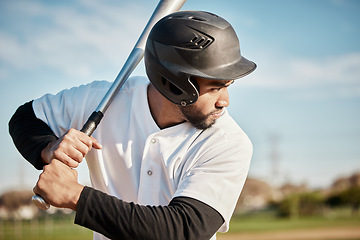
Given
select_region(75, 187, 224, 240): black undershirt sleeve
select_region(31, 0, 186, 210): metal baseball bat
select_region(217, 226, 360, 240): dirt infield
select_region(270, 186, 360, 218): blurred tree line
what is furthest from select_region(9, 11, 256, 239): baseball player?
select_region(270, 186, 360, 218): blurred tree line

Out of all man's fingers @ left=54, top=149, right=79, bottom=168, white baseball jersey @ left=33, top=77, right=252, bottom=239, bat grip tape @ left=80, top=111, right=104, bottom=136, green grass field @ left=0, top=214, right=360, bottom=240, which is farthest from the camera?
green grass field @ left=0, top=214, right=360, bottom=240

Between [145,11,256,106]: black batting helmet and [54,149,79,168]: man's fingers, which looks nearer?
[54,149,79,168]: man's fingers

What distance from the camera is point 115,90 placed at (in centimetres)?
286

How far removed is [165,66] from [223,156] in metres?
0.63

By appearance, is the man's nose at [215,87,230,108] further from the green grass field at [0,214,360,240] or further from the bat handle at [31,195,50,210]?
the green grass field at [0,214,360,240]

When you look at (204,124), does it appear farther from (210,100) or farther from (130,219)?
(130,219)

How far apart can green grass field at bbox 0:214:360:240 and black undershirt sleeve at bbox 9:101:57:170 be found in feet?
89.3

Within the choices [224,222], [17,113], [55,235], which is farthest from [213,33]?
[55,235]

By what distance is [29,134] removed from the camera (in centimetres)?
286

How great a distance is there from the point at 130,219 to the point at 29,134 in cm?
108

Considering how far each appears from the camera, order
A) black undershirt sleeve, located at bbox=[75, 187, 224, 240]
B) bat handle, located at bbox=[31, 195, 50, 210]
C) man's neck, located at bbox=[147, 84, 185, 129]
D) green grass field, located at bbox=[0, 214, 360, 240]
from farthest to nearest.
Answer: green grass field, located at bbox=[0, 214, 360, 240] → man's neck, located at bbox=[147, 84, 185, 129] → bat handle, located at bbox=[31, 195, 50, 210] → black undershirt sleeve, located at bbox=[75, 187, 224, 240]

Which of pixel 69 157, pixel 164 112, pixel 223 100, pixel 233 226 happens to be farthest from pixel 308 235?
pixel 69 157

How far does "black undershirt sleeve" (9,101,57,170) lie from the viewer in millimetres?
2721

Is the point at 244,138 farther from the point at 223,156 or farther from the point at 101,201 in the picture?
the point at 101,201
